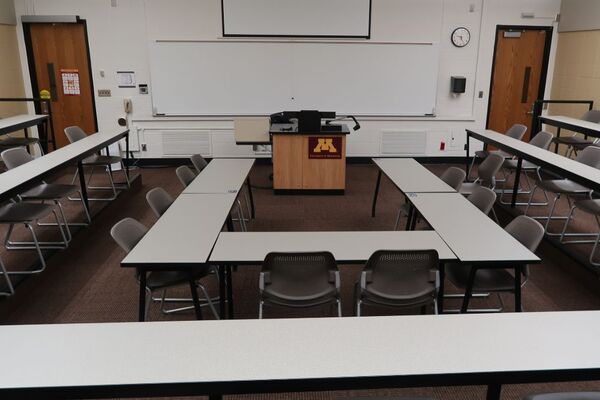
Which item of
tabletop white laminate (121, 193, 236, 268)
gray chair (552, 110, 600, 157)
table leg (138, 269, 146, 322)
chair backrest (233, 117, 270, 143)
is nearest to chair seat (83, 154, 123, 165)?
chair backrest (233, 117, 270, 143)

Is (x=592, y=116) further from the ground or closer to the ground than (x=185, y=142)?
further from the ground

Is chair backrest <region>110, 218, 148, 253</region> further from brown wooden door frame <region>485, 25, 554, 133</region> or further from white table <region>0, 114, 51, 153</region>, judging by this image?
brown wooden door frame <region>485, 25, 554, 133</region>

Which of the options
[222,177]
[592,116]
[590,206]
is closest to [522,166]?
[590,206]

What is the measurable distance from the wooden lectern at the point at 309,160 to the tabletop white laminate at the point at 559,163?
6.57 feet

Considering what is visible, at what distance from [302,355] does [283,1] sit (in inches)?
269

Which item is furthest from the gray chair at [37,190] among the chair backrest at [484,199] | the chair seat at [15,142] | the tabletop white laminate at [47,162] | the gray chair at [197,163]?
the chair backrest at [484,199]

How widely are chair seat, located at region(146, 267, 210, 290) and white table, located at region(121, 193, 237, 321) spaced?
0.50 ft

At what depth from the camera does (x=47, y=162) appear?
15.2ft

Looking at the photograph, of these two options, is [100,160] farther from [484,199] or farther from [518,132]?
[518,132]

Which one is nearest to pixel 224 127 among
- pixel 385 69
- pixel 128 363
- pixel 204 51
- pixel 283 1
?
pixel 204 51

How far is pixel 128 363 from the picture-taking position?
1.63 m

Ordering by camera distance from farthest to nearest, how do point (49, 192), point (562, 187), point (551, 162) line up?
point (562, 187), point (49, 192), point (551, 162)

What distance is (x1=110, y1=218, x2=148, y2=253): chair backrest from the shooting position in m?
3.02

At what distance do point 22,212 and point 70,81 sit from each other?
4.45 m
